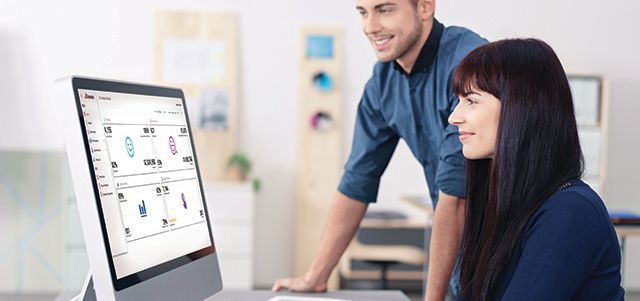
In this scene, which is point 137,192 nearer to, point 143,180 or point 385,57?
point 143,180

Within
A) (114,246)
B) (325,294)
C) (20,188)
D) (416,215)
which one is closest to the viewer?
(114,246)

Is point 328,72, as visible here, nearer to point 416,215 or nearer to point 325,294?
point 416,215

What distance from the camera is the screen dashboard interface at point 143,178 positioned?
4.58ft

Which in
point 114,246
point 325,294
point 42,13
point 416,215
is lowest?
point 416,215

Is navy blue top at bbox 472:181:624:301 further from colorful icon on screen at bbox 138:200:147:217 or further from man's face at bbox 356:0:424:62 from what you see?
man's face at bbox 356:0:424:62

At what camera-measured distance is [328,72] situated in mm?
6109

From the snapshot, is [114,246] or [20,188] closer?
[114,246]

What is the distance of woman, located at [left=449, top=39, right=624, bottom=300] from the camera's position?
4.57 ft

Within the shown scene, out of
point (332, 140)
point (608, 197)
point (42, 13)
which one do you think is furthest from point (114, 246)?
point (608, 197)

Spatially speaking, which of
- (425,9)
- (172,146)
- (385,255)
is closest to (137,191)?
(172,146)

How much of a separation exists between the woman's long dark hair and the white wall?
465 centimetres

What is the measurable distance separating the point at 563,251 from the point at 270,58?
194 inches

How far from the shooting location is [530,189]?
150 cm

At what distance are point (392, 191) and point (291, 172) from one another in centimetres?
77
